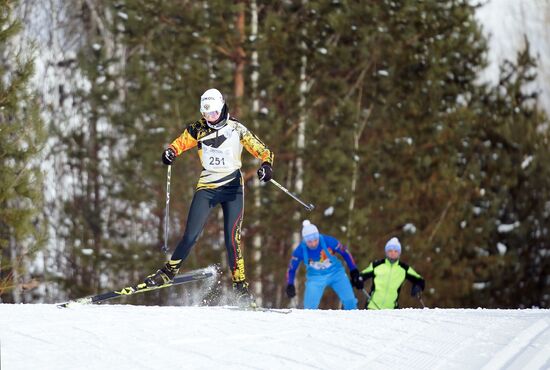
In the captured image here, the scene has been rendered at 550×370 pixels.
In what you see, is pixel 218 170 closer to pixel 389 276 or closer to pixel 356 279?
pixel 356 279

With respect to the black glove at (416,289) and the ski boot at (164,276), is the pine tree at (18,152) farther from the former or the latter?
the ski boot at (164,276)

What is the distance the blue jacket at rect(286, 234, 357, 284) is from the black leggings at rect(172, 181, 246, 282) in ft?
8.78

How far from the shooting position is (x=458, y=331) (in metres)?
5.82

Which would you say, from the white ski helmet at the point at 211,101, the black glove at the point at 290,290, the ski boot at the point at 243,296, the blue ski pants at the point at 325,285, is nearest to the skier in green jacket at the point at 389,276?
the blue ski pants at the point at 325,285

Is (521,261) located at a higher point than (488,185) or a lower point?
lower

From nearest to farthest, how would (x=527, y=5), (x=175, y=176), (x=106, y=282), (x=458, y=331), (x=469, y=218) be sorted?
1. (x=458, y=331)
2. (x=175, y=176)
3. (x=106, y=282)
4. (x=469, y=218)
5. (x=527, y=5)

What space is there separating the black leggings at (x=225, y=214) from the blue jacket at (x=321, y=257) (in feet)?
8.78

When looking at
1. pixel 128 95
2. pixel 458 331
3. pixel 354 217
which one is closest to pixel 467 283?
pixel 354 217

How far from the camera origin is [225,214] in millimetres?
6738

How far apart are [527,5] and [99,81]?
19.8 m

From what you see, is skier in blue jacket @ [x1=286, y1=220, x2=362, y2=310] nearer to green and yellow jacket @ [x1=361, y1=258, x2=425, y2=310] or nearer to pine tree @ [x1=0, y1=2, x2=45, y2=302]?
green and yellow jacket @ [x1=361, y1=258, x2=425, y2=310]

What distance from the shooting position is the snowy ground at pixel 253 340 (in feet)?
14.2

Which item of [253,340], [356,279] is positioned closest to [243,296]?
[253,340]

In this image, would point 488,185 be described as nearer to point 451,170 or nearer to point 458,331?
point 451,170
